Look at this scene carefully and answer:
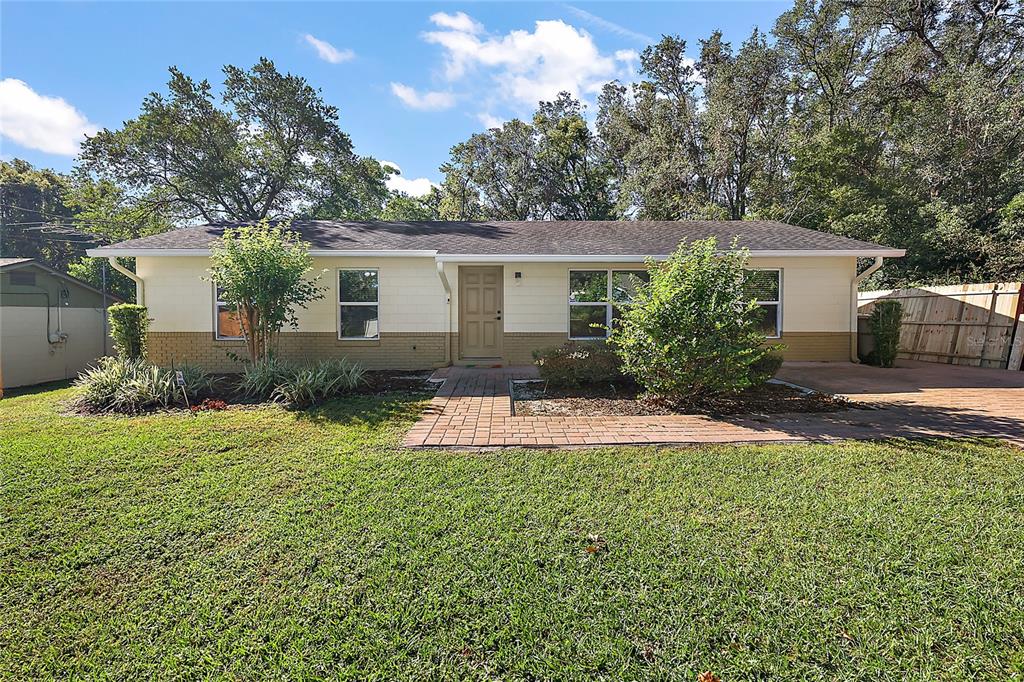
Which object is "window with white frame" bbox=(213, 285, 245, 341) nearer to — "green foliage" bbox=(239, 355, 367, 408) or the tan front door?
"green foliage" bbox=(239, 355, 367, 408)

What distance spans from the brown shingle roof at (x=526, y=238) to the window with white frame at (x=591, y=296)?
22.2 inches

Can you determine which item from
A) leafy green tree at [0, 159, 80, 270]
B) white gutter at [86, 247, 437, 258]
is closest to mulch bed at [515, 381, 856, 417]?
white gutter at [86, 247, 437, 258]

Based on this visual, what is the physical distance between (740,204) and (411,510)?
72.7ft

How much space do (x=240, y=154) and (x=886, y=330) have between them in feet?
82.3

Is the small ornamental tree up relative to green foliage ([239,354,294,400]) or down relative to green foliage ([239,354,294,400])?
up

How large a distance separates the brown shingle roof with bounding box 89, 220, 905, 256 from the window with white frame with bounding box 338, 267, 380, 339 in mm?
657

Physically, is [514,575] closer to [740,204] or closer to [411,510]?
[411,510]

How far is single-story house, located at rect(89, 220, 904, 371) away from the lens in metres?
9.34

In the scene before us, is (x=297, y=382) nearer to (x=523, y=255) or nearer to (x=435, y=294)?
(x=435, y=294)

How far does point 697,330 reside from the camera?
219 inches

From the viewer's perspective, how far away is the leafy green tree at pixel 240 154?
1855cm

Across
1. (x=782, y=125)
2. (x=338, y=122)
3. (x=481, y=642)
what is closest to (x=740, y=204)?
(x=782, y=125)

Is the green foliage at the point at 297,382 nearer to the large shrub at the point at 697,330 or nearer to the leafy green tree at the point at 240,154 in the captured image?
A: the large shrub at the point at 697,330

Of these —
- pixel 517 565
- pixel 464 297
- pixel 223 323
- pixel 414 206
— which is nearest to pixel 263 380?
pixel 223 323
